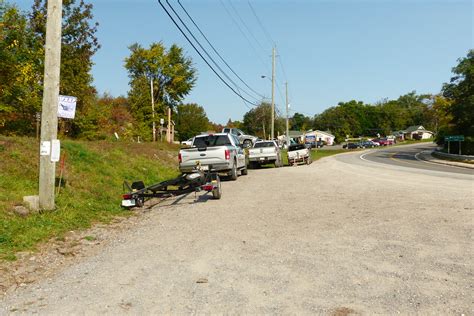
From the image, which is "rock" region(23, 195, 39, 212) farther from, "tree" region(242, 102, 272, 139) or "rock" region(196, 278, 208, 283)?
"tree" region(242, 102, 272, 139)

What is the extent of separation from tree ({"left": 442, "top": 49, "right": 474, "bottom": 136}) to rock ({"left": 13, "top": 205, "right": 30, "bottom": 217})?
43486 millimetres

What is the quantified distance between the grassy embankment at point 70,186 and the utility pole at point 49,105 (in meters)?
0.50

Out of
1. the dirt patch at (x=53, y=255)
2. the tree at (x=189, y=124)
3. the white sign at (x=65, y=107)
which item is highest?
the tree at (x=189, y=124)

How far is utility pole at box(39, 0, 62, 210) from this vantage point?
28.5 ft

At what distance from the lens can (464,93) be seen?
1689 inches

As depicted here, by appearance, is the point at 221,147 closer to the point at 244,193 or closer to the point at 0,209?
the point at 244,193

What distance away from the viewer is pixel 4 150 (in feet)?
38.3

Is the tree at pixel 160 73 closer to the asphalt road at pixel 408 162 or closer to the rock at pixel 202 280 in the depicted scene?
the asphalt road at pixel 408 162

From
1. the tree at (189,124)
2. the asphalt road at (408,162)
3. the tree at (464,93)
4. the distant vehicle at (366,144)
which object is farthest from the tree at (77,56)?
the distant vehicle at (366,144)

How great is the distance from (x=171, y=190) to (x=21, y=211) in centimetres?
377

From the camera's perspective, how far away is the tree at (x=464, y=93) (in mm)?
41906

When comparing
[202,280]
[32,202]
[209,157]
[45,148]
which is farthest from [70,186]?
[202,280]

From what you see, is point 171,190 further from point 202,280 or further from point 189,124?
point 189,124

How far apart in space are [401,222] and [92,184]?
28.4 ft
